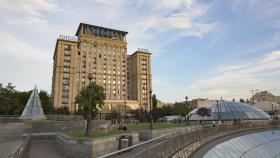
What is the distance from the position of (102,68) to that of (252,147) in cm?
11037

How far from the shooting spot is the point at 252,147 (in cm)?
2905

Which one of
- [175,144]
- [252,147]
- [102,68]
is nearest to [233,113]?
[252,147]

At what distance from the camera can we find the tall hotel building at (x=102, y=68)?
4833 inches

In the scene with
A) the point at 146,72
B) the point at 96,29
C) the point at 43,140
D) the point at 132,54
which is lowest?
the point at 43,140

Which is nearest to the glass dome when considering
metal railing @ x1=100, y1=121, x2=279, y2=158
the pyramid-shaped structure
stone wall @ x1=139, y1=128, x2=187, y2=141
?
metal railing @ x1=100, y1=121, x2=279, y2=158

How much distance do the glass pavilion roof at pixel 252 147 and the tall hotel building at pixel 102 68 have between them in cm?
8689

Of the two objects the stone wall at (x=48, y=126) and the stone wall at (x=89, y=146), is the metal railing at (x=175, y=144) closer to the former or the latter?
the stone wall at (x=89, y=146)

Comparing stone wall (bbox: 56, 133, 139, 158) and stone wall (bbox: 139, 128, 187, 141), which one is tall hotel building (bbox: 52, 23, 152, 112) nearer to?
stone wall (bbox: 139, 128, 187, 141)

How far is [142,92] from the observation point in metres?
145

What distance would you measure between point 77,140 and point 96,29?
12449 cm

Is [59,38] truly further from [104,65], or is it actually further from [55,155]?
[55,155]

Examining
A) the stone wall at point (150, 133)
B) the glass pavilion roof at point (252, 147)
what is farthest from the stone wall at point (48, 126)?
the glass pavilion roof at point (252, 147)

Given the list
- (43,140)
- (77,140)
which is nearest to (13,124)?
(43,140)

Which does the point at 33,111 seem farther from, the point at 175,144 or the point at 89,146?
the point at 175,144
